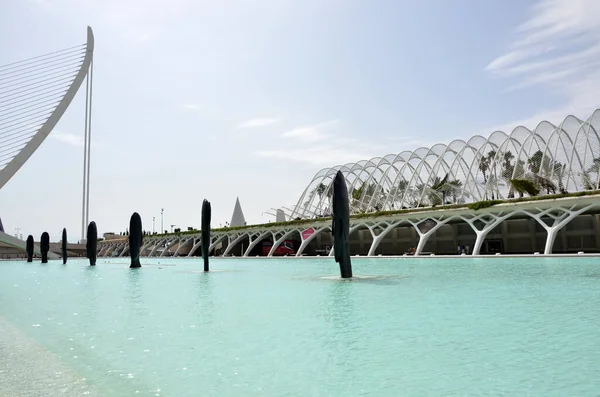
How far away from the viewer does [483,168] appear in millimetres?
67812

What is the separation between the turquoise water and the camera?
15.7ft

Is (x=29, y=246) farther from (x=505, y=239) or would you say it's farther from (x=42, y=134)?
(x=505, y=239)

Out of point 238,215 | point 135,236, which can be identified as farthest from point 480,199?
point 238,215

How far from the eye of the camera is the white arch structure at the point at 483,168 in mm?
47031

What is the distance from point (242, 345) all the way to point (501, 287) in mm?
9066

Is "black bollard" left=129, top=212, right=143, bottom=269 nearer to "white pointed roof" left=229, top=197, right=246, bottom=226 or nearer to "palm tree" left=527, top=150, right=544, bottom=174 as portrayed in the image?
"palm tree" left=527, top=150, right=544, bottom=174

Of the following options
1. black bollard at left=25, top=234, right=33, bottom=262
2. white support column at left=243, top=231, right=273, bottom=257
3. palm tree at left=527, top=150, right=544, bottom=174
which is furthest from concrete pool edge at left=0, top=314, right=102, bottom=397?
white support column at left=243, top=231, right=273, bottom=257

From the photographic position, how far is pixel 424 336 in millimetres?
6742

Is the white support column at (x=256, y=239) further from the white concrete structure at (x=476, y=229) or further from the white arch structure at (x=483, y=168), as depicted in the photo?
the white arch structure at (x=483, y=168)

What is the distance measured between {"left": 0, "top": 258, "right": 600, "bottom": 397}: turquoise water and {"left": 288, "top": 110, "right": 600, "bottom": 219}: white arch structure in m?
40.9

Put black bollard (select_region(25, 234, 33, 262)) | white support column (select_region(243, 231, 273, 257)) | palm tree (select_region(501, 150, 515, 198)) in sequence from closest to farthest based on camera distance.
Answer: black bollard (select_region(25, 234, 33, 262)), palm tree (select_region(501, 150, 515, 198)), white support column (select_region(243, 231, 273, 257))

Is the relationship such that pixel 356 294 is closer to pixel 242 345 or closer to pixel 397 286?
pixel 397 286

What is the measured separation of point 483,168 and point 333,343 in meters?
66.6

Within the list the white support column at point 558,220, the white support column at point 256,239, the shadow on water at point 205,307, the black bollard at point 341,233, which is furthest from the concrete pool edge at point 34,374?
the white support column at point 256,239
